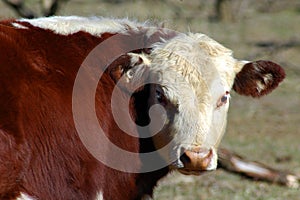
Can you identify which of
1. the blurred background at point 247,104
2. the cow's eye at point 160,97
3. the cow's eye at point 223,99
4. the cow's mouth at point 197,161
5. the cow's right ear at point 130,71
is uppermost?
the cow's right ear at point 130,71

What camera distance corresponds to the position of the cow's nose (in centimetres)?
438

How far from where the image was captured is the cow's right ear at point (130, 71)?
465 centimetres

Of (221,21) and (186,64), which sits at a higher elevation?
(186,64)

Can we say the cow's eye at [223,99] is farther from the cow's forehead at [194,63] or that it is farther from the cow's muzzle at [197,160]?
the cow's muzzle at [197,160]

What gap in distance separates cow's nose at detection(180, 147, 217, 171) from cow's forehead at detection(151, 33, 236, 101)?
1.20 feet

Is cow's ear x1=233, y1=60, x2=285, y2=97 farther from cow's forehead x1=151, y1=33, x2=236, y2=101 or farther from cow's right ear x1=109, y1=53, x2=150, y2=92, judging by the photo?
cow's right ear x1=109, y1=53, x2=150, y2=92

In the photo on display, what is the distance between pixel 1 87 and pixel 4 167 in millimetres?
453

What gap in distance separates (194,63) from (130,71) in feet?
1.29

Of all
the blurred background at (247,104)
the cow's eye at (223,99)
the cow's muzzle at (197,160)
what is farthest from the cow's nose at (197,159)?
the blurred background at (247,104)

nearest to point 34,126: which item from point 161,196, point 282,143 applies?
point 161,196

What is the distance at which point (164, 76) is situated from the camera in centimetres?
462

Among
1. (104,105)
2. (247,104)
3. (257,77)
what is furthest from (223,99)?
(247,104)

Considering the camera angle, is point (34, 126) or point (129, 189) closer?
point (34, 126)

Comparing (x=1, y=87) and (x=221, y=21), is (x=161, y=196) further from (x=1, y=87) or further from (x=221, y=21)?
(x=221, y=21)
